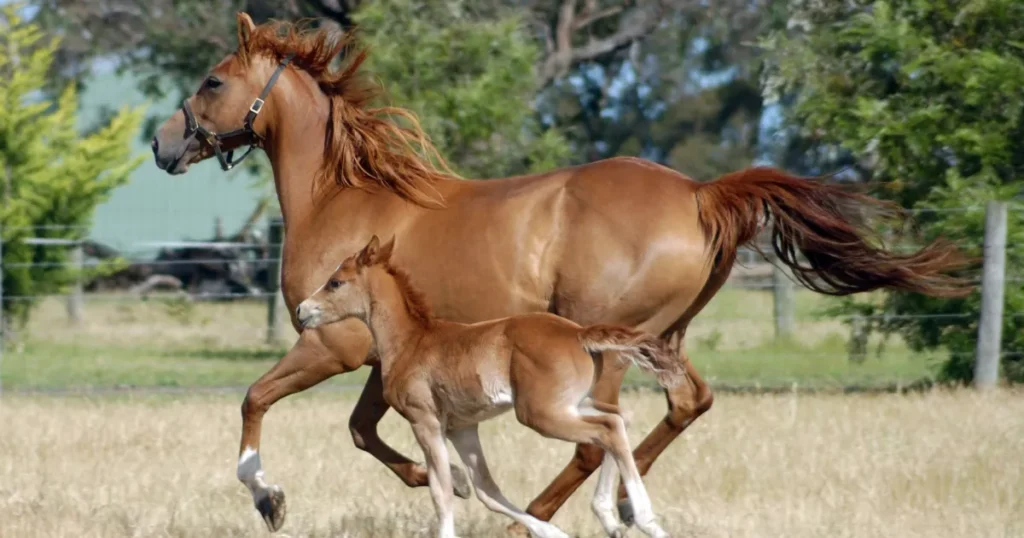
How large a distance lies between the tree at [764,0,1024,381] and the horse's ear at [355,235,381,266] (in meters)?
6.55

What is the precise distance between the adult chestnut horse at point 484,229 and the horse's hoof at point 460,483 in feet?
0.05

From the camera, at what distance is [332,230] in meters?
6.60

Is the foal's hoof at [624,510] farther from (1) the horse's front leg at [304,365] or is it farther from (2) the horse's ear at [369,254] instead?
(2) the horse's ear at [369,254]

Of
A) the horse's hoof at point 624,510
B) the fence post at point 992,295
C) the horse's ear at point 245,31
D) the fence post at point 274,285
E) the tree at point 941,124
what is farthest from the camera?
the fence post at point 274,285

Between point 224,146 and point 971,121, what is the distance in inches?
285

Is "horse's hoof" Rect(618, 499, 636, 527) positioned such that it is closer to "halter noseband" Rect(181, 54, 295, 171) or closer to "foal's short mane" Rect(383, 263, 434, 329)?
"foal's short mane" Rect(383, 263, 434, 329)

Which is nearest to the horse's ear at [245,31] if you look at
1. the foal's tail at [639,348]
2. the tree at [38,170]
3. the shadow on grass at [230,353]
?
the foal's tail at [639,348]

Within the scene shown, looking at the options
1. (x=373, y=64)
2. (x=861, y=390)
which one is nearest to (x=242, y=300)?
(x=373, y=64)

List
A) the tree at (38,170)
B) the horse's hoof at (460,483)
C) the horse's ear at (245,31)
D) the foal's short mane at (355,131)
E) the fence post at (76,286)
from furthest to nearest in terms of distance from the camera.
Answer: the fence post at (76,286) < the tree at (38,170) < the horse's ear at (245,31) < the foal's short mane at (355,131) < the horse's hoof at (460,483)

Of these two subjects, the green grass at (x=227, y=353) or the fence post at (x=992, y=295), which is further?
the green grass at (x=227, y=353)

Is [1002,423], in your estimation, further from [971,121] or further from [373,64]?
[373,64]

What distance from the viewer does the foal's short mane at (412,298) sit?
5.88 m

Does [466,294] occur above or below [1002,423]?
above

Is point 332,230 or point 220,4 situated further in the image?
point 220,4
